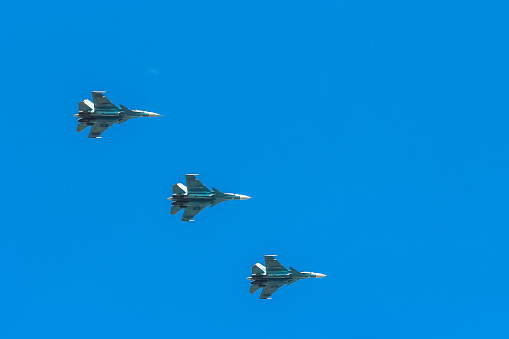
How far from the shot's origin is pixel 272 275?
129 m

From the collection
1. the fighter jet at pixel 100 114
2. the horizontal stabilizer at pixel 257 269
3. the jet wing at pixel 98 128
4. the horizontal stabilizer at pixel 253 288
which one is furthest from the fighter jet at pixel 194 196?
the horizontal stabilizer at pixel 253 288

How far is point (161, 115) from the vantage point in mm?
123875

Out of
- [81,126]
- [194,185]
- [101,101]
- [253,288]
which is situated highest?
[101,101]

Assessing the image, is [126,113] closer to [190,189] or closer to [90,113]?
[90,113]

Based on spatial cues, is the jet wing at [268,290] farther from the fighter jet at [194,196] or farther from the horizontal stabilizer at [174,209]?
the horizontal stabilizer at [174,209]

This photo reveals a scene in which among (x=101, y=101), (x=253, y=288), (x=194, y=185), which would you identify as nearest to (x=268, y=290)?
(x=253, y=288)

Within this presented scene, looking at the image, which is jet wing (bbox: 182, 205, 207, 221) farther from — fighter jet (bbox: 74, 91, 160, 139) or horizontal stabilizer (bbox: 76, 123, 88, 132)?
horizontal stabilizer (bbox: 76, 123, 88, 132)

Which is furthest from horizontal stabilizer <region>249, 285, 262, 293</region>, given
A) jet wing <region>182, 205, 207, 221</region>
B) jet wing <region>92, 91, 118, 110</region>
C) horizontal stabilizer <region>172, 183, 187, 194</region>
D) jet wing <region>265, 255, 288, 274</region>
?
jet wing <region>92, 91, 118, 110</region>

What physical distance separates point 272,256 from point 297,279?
6291 millimetres

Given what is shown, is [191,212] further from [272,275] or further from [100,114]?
[100,114]

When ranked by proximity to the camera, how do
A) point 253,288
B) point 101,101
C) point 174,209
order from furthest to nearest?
point 253,288 → point 174,209 → point 101,101

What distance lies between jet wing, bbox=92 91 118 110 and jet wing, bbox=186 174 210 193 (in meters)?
16.4

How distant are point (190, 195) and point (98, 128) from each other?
1793 cm

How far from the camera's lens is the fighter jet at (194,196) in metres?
125
